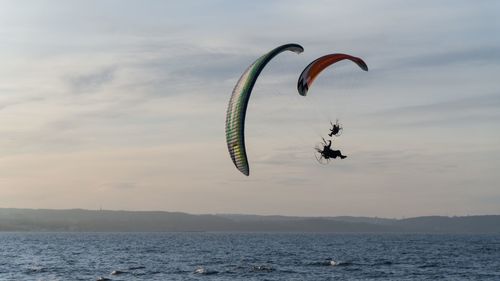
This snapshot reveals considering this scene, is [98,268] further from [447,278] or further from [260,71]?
[260,71]

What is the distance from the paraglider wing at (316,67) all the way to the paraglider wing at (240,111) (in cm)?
316

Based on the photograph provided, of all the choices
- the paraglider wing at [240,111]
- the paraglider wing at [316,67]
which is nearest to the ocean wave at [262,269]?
the paraglider wing at [316,67]

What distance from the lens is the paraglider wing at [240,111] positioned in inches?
1303

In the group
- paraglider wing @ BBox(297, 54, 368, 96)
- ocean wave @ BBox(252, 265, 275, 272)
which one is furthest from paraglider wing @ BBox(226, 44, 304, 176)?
ocean wave @ BBox(252, 265, 275, 272)

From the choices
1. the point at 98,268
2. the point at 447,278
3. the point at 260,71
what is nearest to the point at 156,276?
the point at 98,268

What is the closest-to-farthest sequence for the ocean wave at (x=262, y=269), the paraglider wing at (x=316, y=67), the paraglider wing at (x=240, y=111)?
the paraglider wing at (x=240, y=111) → the paraglider wing at (x=316, y=67) → the ocean wave at (x=262, y=269)

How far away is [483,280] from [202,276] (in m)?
22.5

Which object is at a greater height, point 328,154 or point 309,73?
point 309,73

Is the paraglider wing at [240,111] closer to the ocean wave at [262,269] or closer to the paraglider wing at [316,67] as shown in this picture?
the paraglider wing at [316,67]

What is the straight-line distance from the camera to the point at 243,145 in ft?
109

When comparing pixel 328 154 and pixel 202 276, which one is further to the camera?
pixel 202 276

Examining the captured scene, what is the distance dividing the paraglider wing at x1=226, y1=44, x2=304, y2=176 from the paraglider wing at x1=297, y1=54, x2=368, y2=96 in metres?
3.16

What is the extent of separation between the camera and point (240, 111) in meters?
33.3

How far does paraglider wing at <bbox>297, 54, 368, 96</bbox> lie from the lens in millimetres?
37406
